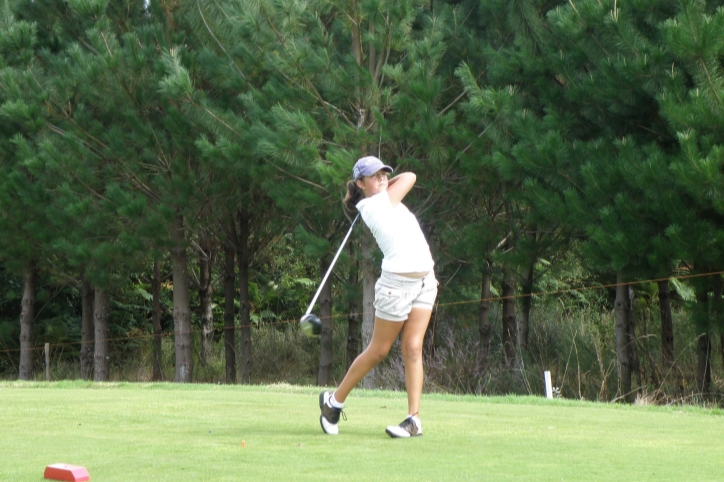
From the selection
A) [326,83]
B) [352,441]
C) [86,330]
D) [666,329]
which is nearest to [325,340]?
[326,83]

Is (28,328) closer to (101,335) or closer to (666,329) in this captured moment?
(101,335)

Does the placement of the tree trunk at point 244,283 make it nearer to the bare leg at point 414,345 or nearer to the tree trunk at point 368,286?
the tree trunk at point 368,286

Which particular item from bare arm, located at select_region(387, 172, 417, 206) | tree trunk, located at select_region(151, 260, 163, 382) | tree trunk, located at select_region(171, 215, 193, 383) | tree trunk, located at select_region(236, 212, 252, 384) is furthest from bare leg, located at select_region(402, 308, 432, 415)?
tree trunk, located at select_region(151, 260, 163, 382)

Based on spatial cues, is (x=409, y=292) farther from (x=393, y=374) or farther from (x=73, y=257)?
(x=73, y=257)

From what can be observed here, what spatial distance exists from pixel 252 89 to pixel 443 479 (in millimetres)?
12018

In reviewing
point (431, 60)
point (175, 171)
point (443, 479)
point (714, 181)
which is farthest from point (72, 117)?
point (443, 479)

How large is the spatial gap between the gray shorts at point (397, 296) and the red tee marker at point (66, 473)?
7.13 feet

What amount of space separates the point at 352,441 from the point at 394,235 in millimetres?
1192

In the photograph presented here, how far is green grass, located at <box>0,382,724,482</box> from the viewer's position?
14.9 ft

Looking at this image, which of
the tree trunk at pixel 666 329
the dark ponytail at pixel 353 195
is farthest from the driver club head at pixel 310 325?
the tree trunk at pixel 666 329

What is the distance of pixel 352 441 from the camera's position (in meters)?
5.65

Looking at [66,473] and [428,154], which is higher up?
[428,154]

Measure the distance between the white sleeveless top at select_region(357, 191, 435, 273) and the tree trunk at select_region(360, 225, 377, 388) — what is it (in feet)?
34.1

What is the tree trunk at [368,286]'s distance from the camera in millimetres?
16469
